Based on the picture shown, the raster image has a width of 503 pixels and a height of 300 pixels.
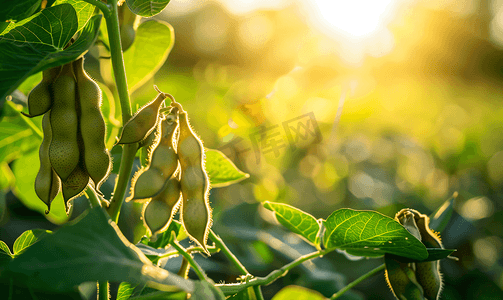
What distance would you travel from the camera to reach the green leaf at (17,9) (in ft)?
1.75

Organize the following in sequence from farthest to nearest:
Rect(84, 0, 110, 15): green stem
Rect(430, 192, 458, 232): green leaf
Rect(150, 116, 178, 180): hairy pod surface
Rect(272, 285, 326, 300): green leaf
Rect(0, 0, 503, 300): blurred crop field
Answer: Rect(0, 0, 503, 300): blurred crop field
Rect(430, 192, 458, 232): green leaf
Rect(272, 285, 326, 300): green leaf
Rect(150, 116, 178, 180): hairy pod surface
Rect(84, 0, 110, 15): green stem

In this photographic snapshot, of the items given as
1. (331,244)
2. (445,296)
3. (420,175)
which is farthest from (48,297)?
(420,175)

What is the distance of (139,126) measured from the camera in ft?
2.16

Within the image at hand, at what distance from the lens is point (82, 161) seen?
0.71 metres

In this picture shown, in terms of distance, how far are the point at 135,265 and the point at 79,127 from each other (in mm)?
348

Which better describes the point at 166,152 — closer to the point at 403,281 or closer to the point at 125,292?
the point at 125,292

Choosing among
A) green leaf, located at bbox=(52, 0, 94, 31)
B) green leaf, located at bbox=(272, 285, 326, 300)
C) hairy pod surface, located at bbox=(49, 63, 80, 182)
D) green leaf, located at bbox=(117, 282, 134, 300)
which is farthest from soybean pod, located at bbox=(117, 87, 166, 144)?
green leaf, located at bbox=(272, 285, 326, 300)

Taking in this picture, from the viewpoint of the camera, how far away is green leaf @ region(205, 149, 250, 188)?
3.41ft

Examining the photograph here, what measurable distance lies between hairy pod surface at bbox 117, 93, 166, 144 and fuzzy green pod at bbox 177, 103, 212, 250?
8cm

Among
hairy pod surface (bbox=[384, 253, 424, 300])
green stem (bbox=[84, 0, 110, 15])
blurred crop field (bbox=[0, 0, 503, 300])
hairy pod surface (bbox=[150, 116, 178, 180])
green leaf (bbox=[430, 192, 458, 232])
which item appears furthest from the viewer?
blurred crop field (bbox=[0, 0, 503, 300])

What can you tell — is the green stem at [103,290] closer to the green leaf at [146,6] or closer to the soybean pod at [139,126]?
the soybean pod at [139,126]

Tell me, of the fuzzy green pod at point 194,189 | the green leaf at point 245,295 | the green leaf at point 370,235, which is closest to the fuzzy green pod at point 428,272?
the green leaf at point 370,235

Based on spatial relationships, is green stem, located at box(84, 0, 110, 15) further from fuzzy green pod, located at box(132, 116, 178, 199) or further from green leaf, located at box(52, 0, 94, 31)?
fuzzy green pod, located at box(132, 116, 178, 199)

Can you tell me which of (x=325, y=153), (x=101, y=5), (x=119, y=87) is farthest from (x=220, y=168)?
(x=325, y=153)
